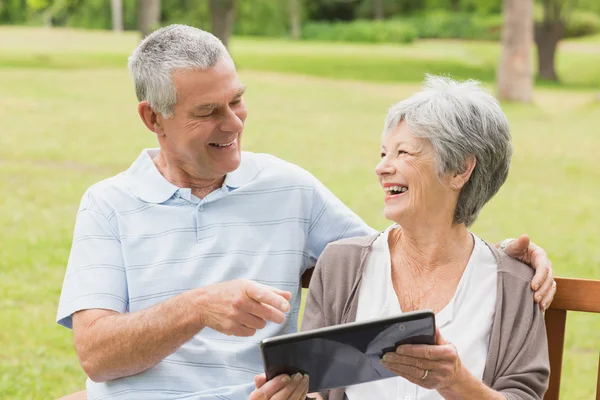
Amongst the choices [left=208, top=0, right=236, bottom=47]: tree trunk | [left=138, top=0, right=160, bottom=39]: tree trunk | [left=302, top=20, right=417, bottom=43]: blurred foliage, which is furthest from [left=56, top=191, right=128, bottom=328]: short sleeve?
[left=302, top=20, right=417, bottom=43]: blurred foliage

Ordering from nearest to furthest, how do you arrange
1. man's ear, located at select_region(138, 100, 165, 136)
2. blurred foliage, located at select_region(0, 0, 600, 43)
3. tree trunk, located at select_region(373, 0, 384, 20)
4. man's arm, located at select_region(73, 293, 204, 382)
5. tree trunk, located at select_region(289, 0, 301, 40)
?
man's arm, located at select_region(73, 293, 204, 382)
man's ear, located at select_region(138, 100, 165, 136)
blurred foliage, located at select_region(0, 0, 600, 43)
tree trunk, located at select_region(289, 0, 301, 40)
tree trunk, located at select_region(373, 0, 384, 20)

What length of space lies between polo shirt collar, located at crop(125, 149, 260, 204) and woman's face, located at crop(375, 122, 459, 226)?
0.52 meters

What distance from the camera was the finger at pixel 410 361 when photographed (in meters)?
2.36

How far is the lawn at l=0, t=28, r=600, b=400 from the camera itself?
21.2 ft

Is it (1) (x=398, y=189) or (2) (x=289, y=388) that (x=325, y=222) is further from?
(2) (x=289, y=388)

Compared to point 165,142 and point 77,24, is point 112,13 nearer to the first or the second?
point 77,24

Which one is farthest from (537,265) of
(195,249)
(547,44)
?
(547,44)

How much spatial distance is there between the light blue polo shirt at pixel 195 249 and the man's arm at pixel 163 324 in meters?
0.09

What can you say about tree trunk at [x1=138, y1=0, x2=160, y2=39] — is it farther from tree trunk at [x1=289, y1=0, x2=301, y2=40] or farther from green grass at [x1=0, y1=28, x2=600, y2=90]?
tree trunk at [x1=289, y1=0, x2=301, y2=40]

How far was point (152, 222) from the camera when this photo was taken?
2982mm

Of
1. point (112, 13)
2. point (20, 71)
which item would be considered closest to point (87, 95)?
point (20, 71)

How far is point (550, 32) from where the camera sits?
80.4ft

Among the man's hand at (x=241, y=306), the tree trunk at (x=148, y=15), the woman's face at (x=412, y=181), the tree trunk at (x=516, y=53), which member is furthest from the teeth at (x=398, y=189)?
the tree trunk at (x=148, y=15)

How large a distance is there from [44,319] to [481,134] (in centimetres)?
459
